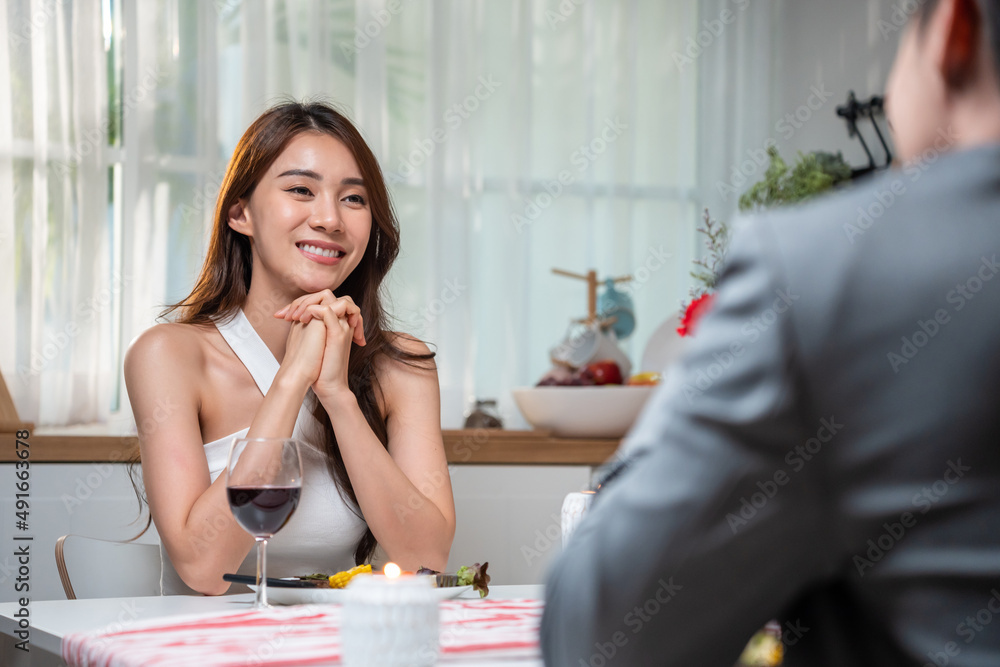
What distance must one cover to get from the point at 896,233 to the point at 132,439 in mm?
2113

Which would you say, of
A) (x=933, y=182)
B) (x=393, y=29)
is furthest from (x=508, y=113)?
(x=933, y=182)

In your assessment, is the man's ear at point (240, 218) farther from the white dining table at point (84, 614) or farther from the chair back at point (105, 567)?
the white dining table at point (84, 614)

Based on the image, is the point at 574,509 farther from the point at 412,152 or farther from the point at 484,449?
the point at 412,152

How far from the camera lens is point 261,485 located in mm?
1008

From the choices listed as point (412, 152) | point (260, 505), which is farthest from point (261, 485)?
point (412, 152)

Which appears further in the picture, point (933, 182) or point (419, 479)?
point (419, 479)

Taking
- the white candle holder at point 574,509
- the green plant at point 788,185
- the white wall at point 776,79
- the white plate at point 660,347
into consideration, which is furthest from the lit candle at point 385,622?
the white wall at point 776,79

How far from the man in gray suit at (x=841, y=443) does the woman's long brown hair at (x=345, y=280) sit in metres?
1.30

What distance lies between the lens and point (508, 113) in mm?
3459

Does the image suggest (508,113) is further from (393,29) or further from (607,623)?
(607,623)

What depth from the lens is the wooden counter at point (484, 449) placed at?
2176mm

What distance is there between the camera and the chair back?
1.52 meters

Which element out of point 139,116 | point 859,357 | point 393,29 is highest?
point 393,29

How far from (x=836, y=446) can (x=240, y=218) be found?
158 cm
